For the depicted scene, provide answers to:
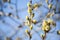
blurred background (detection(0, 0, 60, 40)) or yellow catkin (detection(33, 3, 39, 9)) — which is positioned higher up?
yellow catkin (detection(33, 3, 39, 9))

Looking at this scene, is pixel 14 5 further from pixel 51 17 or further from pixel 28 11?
pixel 51 17

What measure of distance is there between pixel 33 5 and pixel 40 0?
0.35 ft

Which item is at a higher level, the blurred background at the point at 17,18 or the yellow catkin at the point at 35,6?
the yellow catkin at the point at 35,6

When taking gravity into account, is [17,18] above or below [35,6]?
below

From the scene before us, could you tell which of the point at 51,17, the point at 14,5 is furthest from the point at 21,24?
the point at 51,17

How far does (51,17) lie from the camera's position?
1753mm

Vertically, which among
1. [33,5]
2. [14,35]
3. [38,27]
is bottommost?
[14,35]

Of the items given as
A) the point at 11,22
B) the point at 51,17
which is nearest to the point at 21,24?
the point at 11,22

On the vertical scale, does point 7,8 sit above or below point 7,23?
above

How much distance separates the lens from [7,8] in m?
1.90

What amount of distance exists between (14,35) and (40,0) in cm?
51

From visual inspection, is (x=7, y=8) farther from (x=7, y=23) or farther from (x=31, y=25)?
(x=31, y=25)

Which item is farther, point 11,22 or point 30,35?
point 11,22

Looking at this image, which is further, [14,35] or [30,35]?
[14,35]
